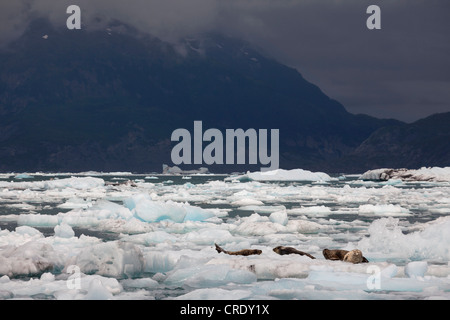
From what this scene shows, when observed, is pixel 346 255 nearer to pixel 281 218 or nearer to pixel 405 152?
pixel 281 218

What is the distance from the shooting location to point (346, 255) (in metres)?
10.4

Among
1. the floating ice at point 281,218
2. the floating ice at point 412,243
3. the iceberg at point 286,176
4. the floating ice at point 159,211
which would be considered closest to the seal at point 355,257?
the floating ice at point 412,243

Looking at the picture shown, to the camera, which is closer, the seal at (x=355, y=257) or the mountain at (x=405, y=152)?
the seal at (x=355, y=257)

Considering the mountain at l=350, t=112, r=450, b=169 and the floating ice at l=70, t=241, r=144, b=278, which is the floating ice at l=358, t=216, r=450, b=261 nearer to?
the floating ice at l=70, t=241, r=144, b=278

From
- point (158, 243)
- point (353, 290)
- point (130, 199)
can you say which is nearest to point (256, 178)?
point (130, 199)

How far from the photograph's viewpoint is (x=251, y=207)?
25438mm

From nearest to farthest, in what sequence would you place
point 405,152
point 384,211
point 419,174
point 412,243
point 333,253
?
point 333,253 → point 412,243 → point 384,211 → point 419,174 → point 405,152

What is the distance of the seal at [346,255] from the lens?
1010 centimetres

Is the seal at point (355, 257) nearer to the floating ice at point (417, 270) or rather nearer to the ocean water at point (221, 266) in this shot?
the ocean water at point (221, 266)

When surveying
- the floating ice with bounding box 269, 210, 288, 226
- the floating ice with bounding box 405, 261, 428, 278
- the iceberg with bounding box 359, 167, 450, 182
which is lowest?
the floating ice with bounding box 405, 261, 428, 278

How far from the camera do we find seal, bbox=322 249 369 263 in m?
10.1

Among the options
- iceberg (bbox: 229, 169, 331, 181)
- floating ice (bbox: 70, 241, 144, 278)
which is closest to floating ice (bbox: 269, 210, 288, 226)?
floating ice (bbox: 70, 241, 144, 278)

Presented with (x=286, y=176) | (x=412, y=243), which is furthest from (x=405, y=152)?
(x=412, y=243)
